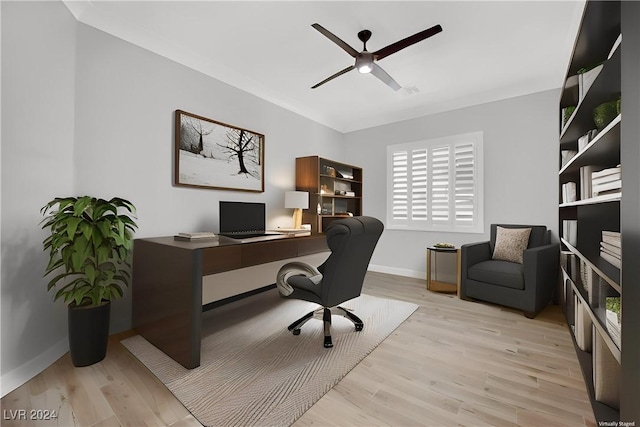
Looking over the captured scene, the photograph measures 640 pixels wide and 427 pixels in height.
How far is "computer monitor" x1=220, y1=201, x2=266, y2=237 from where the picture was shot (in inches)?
111

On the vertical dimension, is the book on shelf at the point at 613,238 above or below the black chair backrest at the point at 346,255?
above

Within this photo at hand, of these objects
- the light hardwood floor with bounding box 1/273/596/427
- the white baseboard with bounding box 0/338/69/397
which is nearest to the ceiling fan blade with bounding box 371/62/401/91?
the light hardwood floor with bounding box 1/273/596/427

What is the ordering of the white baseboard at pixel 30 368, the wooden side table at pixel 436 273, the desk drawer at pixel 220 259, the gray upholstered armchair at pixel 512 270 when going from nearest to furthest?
the white baseboard at pixel 30 368 < the desk drawer at pixel 220 259 < the gray upholstered armchair at pixel 512 270 < the wooden side table at pixel 436 273

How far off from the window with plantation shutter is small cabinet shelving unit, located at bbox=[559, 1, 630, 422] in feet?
4.54

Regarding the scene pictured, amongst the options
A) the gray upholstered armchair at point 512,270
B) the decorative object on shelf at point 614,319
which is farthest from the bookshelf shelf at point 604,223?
Result: the gray upholstered armchair at point 512,270

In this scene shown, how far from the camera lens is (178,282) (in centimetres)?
189

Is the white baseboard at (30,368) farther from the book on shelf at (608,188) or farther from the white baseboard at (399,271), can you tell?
the white baseboard at (399,271)

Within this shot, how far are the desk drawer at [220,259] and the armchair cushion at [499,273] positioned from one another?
2.53 metres

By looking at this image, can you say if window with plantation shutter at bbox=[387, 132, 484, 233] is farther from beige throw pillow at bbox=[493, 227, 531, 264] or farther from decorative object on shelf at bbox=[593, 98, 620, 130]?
decorative object on shelf at bbox=[593, 98, 620, 130]

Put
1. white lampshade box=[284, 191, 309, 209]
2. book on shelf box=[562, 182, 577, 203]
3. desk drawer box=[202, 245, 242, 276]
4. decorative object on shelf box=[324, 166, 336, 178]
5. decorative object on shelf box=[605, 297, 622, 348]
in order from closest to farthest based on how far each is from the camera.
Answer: decorative object on shelf box=[605, 297, 622, 348]
desk drawer box=[202, 245, 242, 276]
book on shelf box=[562, 182, 577, 203]
white lampshade box=[284, 191, 309, 209]
decorative object on shelf box=[324, 166, 336, 178]

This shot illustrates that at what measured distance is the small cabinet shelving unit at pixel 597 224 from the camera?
52.8 inches

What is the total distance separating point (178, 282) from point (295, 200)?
6.67 feet

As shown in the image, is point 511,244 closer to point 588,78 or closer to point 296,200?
point 588,78

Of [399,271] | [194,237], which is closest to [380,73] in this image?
[194,237]
